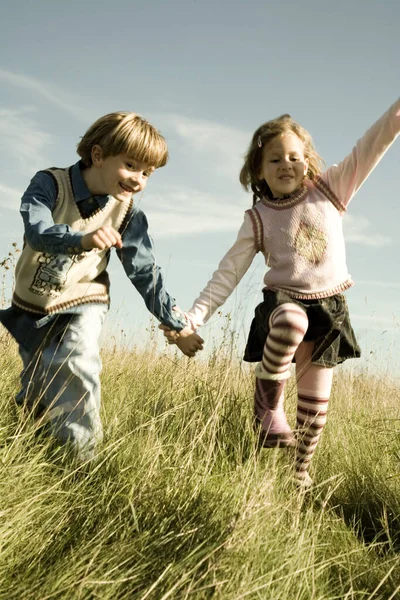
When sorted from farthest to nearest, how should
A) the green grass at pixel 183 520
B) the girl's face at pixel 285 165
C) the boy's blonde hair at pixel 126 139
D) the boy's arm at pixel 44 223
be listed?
the girl's face at pixel 285 165 → the boy's blonde hair at pixel 126 139 → the boy's arm at pixel 44 223 → the green grass at pixel 183 520

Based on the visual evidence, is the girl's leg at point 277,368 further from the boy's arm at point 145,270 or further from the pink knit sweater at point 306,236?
the boy's arm at point 145,270

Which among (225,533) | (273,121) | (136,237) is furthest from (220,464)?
(273,121)

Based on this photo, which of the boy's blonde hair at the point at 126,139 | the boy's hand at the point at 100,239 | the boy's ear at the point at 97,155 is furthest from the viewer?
the boy's ear at the point at 97,155

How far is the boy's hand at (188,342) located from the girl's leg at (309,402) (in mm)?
549

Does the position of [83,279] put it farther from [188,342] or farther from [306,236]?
[306,236]

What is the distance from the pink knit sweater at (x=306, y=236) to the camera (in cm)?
329

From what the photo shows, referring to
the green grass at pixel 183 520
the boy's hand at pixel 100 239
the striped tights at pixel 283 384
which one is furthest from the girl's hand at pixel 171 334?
the boy's hand at pixel 100 239

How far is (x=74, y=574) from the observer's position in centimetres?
186

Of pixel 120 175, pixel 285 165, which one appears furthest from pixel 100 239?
pixel 285 165

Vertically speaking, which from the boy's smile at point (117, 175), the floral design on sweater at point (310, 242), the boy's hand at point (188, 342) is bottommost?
the boy's hand at point (188, 342)

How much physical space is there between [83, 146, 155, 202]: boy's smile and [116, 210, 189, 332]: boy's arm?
0.58 ft

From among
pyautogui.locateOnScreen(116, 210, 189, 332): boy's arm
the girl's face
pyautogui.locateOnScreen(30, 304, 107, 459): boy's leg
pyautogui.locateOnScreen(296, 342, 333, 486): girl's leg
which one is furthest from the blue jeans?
the girl's face

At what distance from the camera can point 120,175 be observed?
3.09m

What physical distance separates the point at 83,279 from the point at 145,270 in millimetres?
312
